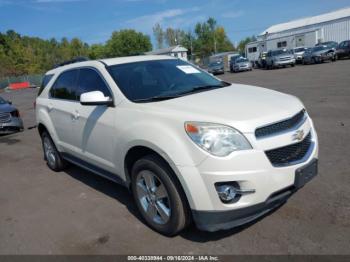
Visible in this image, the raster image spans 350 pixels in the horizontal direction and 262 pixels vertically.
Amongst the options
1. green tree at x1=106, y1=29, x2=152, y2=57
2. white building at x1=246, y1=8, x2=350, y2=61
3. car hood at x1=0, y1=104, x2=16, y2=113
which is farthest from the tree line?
car hood at x1=0, y1=104, x2=16, y2=113

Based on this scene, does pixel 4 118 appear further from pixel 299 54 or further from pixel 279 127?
pixel 299 54

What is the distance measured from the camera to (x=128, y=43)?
93500mm

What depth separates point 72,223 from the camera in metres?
4.46

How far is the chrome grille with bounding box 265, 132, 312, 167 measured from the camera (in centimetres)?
333

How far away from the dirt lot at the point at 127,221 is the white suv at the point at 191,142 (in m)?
0.30

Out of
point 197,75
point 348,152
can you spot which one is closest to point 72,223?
point 197,75

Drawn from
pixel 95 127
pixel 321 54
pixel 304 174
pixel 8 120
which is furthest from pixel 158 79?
pixel 321 54

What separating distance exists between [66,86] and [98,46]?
12339cm

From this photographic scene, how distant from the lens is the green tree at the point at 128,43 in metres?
92.8

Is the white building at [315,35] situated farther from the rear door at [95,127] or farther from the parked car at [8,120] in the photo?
the rear door at [95,127]

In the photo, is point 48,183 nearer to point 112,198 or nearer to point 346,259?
point 112,198

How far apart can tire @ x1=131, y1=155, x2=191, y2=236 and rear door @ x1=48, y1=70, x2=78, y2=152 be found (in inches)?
72.7

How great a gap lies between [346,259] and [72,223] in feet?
9.87

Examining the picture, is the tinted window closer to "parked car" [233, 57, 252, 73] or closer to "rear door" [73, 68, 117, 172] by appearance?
"parked car" [233, 57, 252, 73]
